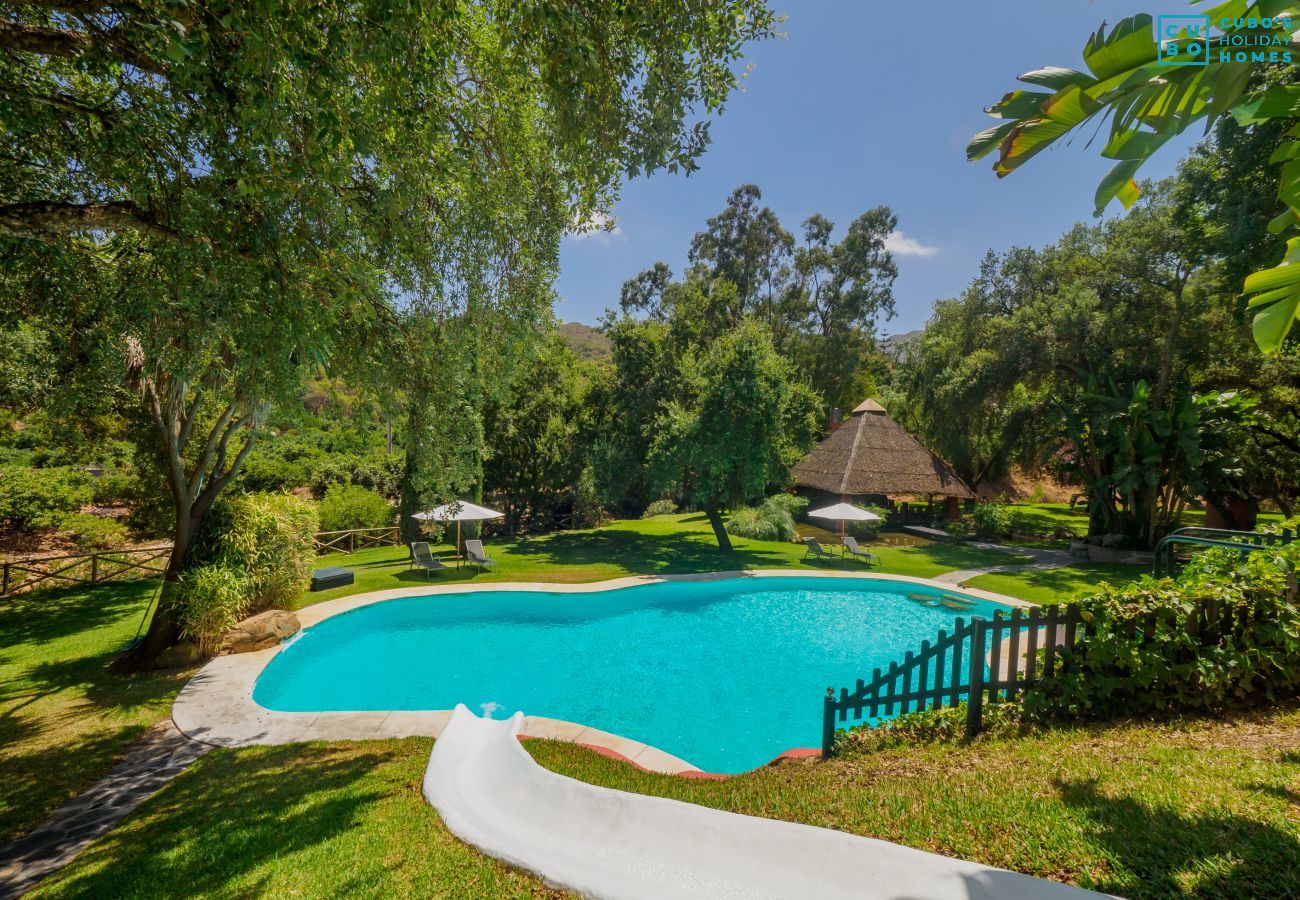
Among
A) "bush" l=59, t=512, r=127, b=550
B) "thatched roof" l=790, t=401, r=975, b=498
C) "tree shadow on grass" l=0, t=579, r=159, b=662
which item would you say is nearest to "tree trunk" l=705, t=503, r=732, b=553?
"thatched roof" l=790, t=401, r=975, b=498

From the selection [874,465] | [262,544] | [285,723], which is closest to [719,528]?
[874,465]

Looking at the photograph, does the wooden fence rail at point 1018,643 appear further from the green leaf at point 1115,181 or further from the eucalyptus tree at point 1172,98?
the green leaf at point 1115,181

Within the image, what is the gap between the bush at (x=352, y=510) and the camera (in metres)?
19.4

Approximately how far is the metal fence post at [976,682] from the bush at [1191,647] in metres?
0.72

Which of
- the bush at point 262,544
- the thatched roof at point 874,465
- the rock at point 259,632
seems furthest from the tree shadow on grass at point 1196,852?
the thatched roof at point 874,465

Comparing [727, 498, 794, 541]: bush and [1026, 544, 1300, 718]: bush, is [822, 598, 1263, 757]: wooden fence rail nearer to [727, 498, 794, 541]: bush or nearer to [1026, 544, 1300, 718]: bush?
[1026, 544, 1300, 718]: bush

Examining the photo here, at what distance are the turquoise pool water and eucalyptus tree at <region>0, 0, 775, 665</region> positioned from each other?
608cm

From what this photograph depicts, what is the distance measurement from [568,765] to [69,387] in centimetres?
833

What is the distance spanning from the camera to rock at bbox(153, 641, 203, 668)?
851 centimetres

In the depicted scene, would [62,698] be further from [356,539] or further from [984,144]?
[356,539]

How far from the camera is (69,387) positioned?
22.1 feet

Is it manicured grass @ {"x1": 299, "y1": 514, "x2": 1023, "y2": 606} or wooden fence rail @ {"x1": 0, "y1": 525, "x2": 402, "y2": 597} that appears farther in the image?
manicured grass @ {"x1": 299, "y1": 514, "x2": 1023, "y2": 606}

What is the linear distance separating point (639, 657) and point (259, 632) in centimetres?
748

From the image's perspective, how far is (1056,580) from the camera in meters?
14.9
